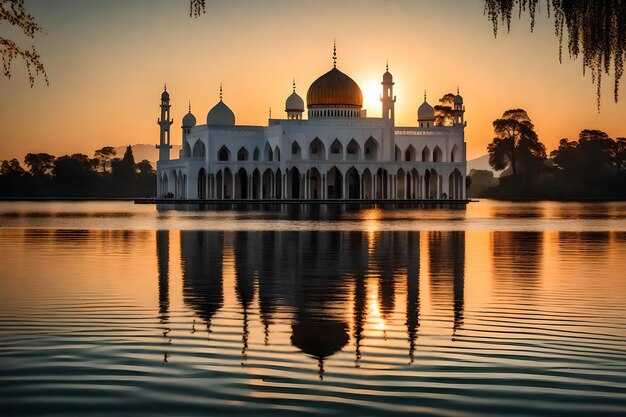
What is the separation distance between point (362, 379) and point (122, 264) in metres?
12.1

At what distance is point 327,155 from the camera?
90562 millimetres

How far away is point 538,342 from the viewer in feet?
31.7

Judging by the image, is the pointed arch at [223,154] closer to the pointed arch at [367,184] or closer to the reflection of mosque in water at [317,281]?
the pointed arch at [367,184]

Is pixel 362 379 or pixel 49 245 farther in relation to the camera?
pixel 49 245

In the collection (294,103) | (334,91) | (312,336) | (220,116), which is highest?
(334,91)

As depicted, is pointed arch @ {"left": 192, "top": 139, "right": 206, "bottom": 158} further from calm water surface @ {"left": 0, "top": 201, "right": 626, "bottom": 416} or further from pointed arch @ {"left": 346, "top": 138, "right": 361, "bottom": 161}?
calm water surface @ {"left": 0, "top": 201, "right": 626, "bottom": 416}

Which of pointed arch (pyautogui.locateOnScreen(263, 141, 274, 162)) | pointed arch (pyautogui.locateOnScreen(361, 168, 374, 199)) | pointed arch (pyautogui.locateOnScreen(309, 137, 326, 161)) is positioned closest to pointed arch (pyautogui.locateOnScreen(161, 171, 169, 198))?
pointed arch (pyautogui.locateOnScreen(263, 141, 274, 162))

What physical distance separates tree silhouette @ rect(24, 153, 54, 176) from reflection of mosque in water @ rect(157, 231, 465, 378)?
386ft

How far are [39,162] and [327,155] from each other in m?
64.4

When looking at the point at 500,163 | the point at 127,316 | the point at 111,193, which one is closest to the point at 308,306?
the point at 127,316

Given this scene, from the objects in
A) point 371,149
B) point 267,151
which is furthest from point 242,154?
point 371,149

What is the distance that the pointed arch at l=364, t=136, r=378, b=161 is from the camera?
93.2 m

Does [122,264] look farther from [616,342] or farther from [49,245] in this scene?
[616,342]

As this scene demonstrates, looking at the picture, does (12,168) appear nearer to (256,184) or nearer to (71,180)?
(71,180)
